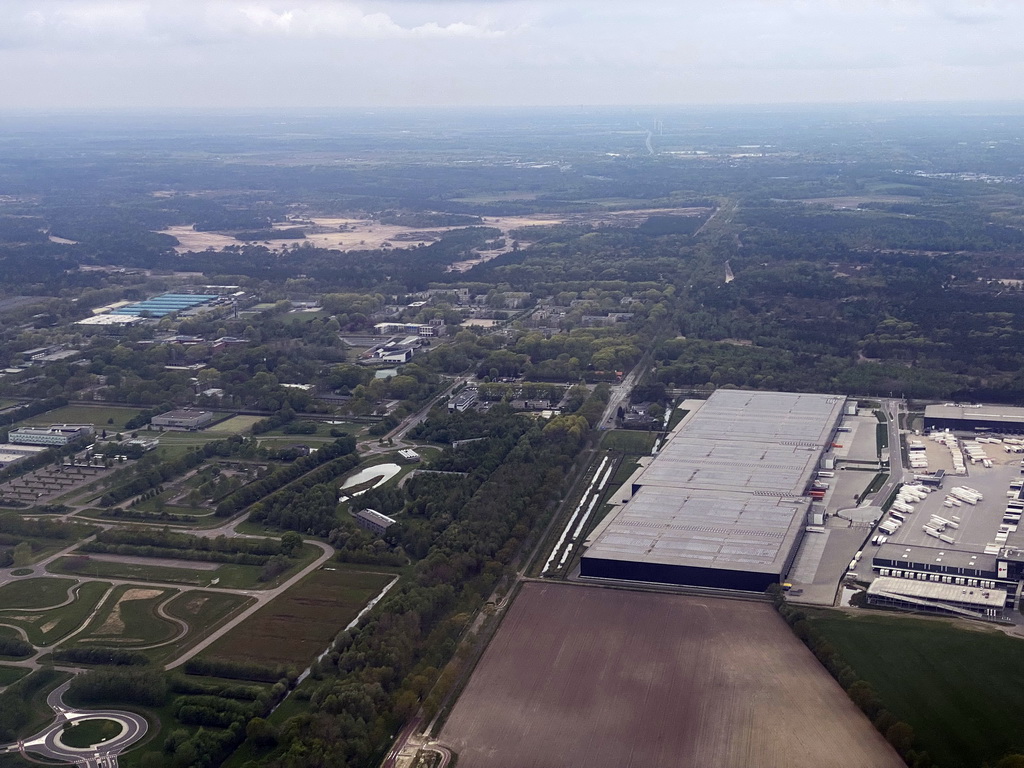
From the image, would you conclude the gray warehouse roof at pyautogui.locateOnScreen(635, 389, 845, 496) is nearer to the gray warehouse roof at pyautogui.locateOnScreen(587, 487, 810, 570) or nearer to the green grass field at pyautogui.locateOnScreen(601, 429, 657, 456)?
the green grass field at pyautogui.locateOnScreen(601, 429, 657, 456)

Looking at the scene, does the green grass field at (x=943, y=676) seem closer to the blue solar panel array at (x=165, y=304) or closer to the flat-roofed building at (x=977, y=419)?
the flat-roofed building at (x=977, y=419)

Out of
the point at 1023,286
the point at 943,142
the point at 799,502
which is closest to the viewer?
the point at 799,502

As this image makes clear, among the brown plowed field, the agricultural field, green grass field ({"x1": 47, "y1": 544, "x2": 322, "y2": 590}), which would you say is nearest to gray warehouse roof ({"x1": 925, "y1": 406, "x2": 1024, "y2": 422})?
the brown plowed field

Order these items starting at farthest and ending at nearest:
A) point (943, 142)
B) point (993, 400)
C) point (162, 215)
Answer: point (943, 142) → point (162, 215) → point (993, 400)

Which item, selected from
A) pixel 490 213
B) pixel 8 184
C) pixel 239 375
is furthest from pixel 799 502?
pixel 8 184

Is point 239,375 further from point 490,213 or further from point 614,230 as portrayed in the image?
point 490,213

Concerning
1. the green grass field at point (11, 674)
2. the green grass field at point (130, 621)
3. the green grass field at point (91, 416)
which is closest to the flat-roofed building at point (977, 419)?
the green grass field at point (130, 621)
